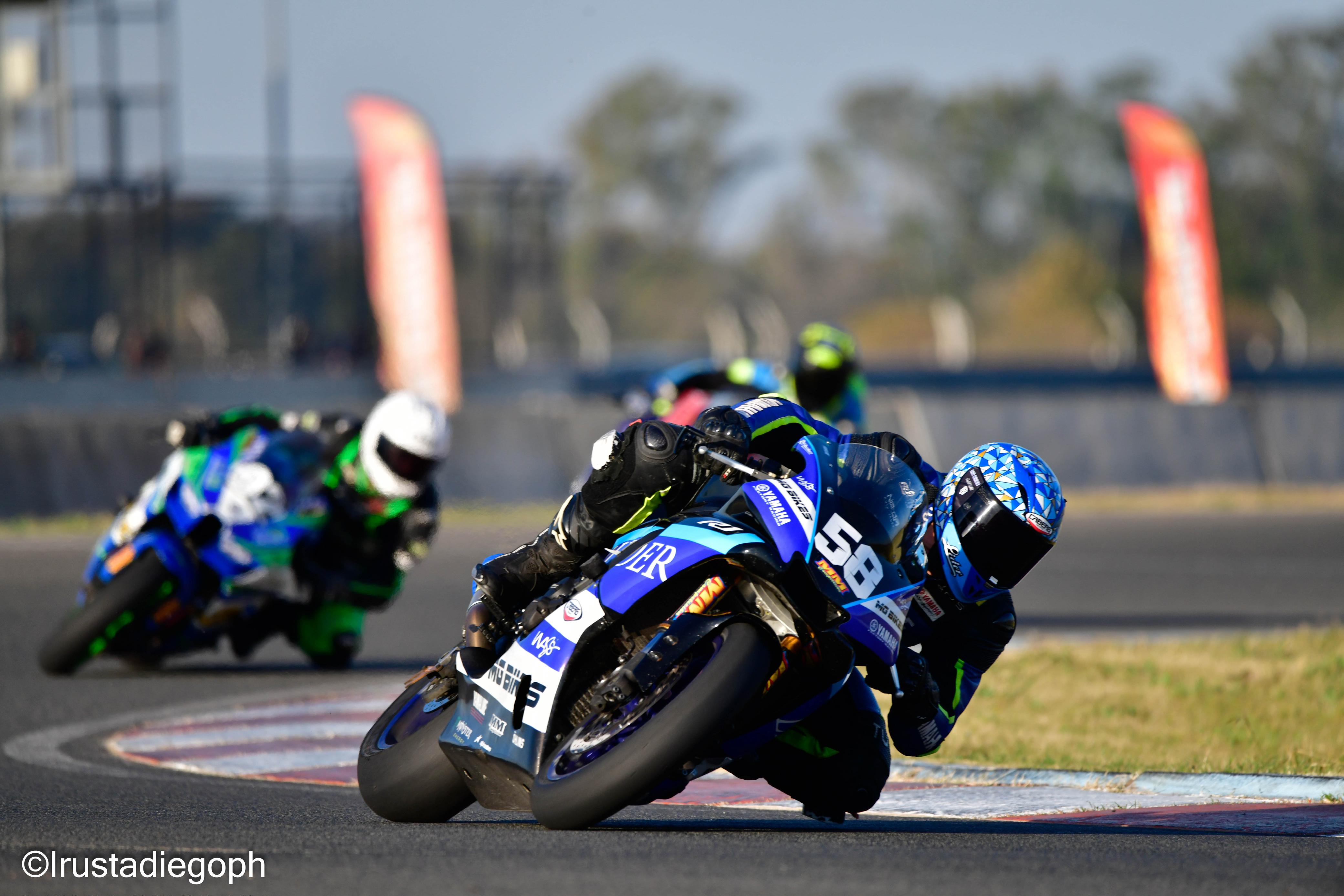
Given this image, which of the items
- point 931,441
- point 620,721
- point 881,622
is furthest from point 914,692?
point 931,441

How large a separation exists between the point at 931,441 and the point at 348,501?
11346 mm

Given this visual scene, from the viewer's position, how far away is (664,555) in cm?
486

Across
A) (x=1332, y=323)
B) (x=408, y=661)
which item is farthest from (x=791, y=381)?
(x=1332, y=323)

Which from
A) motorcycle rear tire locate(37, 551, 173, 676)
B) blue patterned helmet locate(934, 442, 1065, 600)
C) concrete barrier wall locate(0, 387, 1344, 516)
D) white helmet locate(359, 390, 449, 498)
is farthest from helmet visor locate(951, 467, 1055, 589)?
concrete barrier wall locate(0, 387, 1344, 516)

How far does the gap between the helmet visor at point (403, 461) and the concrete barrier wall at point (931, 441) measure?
649cm

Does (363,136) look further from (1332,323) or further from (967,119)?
(967,119)

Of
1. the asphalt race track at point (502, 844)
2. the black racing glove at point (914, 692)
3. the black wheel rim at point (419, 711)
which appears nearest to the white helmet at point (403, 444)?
the asphalt race track at point (502, 844)

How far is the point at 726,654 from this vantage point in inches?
186

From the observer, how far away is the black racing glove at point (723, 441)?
502 centimetres

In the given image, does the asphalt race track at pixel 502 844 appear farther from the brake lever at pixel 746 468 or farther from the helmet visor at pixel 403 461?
the helmet visor at pixel 403 461

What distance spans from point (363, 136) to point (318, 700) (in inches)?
676

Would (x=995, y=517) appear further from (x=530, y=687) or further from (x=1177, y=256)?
(x=1177, y=256)

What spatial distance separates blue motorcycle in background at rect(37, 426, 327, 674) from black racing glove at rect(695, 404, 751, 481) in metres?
4.40

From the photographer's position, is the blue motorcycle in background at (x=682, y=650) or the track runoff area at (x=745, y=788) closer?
the blue motorcycle in background at (x=682, y=650)
